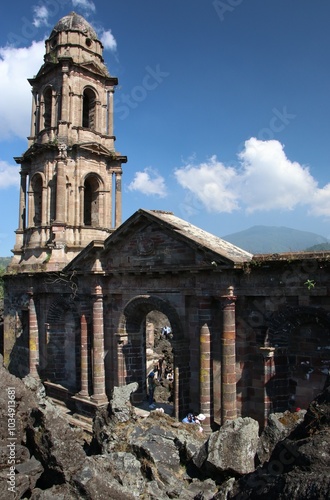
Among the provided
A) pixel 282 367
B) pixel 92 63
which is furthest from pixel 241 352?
pixel 92 63

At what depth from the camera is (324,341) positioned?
12227 millimetres

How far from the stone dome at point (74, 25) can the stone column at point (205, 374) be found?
17850 mm

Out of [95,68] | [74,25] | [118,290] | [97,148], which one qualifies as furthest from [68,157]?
[118,290]

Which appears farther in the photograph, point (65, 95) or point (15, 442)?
point (65, 95)

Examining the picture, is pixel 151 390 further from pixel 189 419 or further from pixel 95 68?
pixel 95 68

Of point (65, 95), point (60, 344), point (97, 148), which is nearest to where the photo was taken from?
point (60, 344)

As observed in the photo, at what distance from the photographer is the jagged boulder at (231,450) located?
9.54 m

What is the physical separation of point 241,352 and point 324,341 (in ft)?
8.76

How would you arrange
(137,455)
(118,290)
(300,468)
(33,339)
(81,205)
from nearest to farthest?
(300,468), (137,455), (118,290), (33,339), (81,205)

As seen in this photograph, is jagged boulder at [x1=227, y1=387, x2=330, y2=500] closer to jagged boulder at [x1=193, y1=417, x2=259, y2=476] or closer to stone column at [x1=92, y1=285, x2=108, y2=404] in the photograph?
jagged boulder at [x1=193, y1=417, x2=259, y2=476]

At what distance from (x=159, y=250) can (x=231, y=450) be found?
7849 mm

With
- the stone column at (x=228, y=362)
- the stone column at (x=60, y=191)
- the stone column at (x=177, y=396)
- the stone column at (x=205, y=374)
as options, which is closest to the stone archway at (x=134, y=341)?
the stone column at (x=205, y=374)

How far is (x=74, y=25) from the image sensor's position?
75.6ft

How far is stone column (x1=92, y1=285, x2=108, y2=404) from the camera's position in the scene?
58.9 feet
